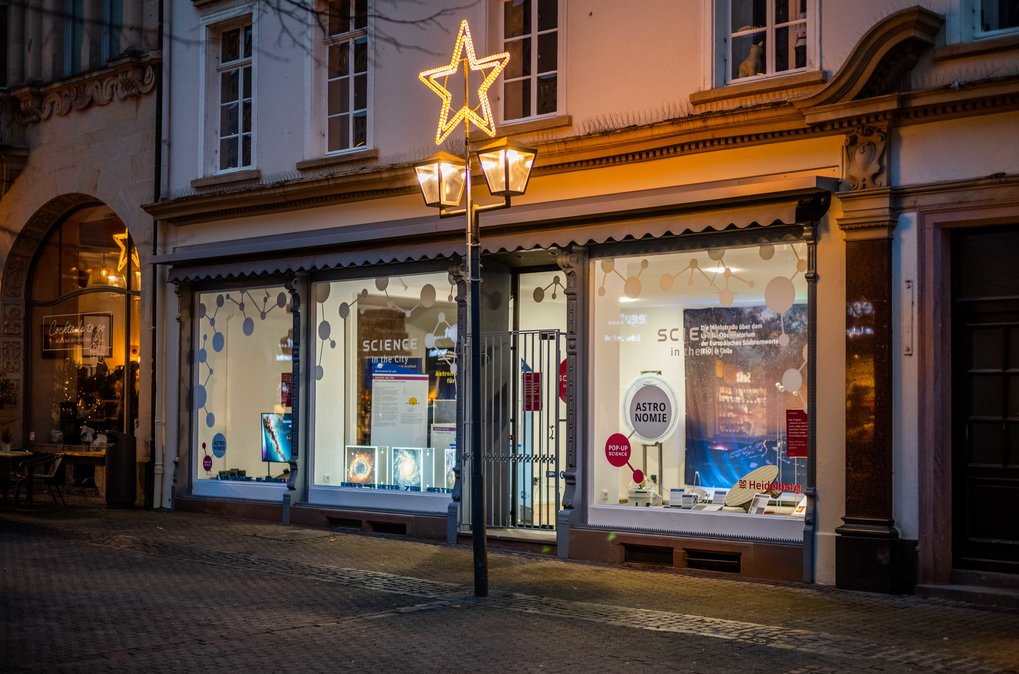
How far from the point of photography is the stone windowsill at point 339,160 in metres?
14.9

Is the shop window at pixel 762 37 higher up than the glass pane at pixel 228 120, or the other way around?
the glass pane at pixel 228 120

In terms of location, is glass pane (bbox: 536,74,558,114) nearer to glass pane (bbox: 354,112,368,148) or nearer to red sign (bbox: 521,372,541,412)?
glass pane (bbox: 354,112,368,148)

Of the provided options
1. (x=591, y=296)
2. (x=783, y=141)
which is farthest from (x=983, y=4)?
(x=591, y=296)

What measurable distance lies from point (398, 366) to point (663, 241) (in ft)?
13.9

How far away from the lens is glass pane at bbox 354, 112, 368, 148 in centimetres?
1529

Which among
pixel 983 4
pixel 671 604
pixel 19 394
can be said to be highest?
pixel 983 4

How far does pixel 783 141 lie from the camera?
11406 mm

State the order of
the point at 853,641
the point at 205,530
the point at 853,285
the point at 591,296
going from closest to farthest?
the point at 853,641 < the point at 853,285 < the point at 591,296 < the point at 205,530

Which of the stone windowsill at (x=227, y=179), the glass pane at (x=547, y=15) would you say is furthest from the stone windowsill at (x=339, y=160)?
the glass pane at (x=547, y=15)

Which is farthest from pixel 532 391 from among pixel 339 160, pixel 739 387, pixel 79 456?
pixel 79 456

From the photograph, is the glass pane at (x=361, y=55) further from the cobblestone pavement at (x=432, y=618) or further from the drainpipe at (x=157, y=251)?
the cobblestone pavement at (x=432, y=618)

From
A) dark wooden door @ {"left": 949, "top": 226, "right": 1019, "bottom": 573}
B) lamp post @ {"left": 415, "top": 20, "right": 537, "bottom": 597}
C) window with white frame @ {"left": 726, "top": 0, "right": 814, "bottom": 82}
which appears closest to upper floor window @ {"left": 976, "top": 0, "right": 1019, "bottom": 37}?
window with white frame @ {"left": 726, "top": 0, "right": 814, "bottom": 82}

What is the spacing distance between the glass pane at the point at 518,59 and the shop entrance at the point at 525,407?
2318 mm

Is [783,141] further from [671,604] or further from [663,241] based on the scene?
[671,604]
